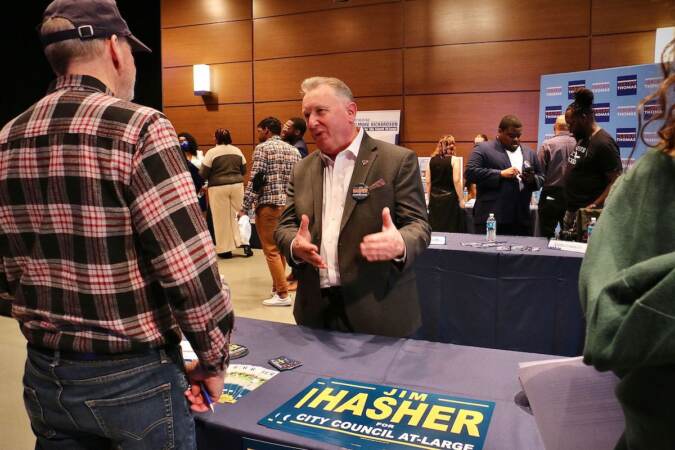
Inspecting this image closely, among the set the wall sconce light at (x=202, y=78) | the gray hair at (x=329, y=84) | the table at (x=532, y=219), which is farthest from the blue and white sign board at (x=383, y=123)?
the gray hair at (x=329, y=84)

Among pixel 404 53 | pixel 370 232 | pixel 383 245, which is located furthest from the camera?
pixel 404 53

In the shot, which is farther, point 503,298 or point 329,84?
→ point 503,298

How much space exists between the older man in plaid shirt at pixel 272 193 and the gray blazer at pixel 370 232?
265 centimetres

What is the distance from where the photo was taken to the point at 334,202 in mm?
1896

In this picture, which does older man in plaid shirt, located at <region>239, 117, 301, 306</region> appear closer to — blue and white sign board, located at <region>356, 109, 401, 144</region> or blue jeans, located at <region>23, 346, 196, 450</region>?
blue and white sign board, located at <region>356, 109, 401, 144</region>

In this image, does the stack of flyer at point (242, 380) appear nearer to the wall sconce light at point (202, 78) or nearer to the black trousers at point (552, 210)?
the black trousers at point (552, 210)

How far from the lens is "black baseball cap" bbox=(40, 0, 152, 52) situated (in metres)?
0.99

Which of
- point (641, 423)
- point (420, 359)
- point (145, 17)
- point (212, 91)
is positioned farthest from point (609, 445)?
point (145, 17)

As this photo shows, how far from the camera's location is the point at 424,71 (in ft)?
22.6

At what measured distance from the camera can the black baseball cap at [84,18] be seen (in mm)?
988

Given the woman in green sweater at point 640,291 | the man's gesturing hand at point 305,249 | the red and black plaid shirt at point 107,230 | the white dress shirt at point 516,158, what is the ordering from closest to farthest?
1. the woman in green sweater at point 640,291
2. the red and black plaid shirt at point 107,230
3. the man's gesturing hand at point 305,249
4. the white dress shirt at point 516,158

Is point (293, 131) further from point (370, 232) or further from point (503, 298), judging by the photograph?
point (370, 232)

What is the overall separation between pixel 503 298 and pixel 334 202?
1608mm

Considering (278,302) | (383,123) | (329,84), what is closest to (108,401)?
(329,84)
